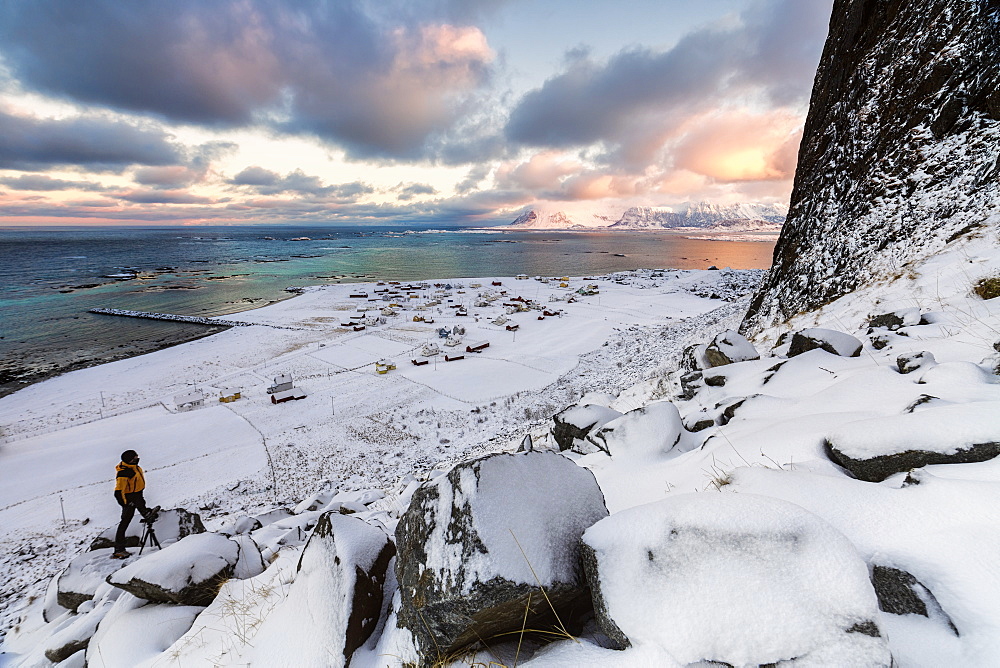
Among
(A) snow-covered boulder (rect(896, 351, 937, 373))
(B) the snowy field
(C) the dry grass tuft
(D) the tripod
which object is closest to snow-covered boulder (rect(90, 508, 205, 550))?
(D) the tripod

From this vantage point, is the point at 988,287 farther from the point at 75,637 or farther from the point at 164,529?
the point at 164,529

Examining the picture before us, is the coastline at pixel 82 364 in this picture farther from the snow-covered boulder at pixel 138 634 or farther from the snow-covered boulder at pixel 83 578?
the snow-covered boulder at pixel 138 634

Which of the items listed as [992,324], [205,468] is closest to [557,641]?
[992,324]

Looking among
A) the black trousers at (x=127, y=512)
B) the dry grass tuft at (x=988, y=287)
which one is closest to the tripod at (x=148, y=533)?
the black trousers at (x=127, y=512)

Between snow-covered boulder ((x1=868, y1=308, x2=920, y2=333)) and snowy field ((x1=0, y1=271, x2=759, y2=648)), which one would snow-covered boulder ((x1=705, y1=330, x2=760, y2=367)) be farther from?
snowy field ((x1=0, y1=271, x2=759, y2=648))

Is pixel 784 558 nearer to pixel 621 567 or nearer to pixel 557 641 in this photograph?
pixel 621 567

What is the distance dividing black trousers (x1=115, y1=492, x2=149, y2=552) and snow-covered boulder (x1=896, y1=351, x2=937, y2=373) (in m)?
11.6

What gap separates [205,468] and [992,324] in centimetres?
1742

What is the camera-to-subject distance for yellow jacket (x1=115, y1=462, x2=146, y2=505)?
793 centimetres

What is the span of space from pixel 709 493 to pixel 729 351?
248 inches

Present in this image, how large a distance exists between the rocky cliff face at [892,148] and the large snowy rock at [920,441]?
26.9 feet

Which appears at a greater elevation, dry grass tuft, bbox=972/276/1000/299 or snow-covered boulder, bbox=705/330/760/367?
dry grass tuft, bbox=972/276/1000/299

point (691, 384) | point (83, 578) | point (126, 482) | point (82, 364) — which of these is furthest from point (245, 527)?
point (82, 364)

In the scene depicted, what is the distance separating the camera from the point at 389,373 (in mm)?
20250
